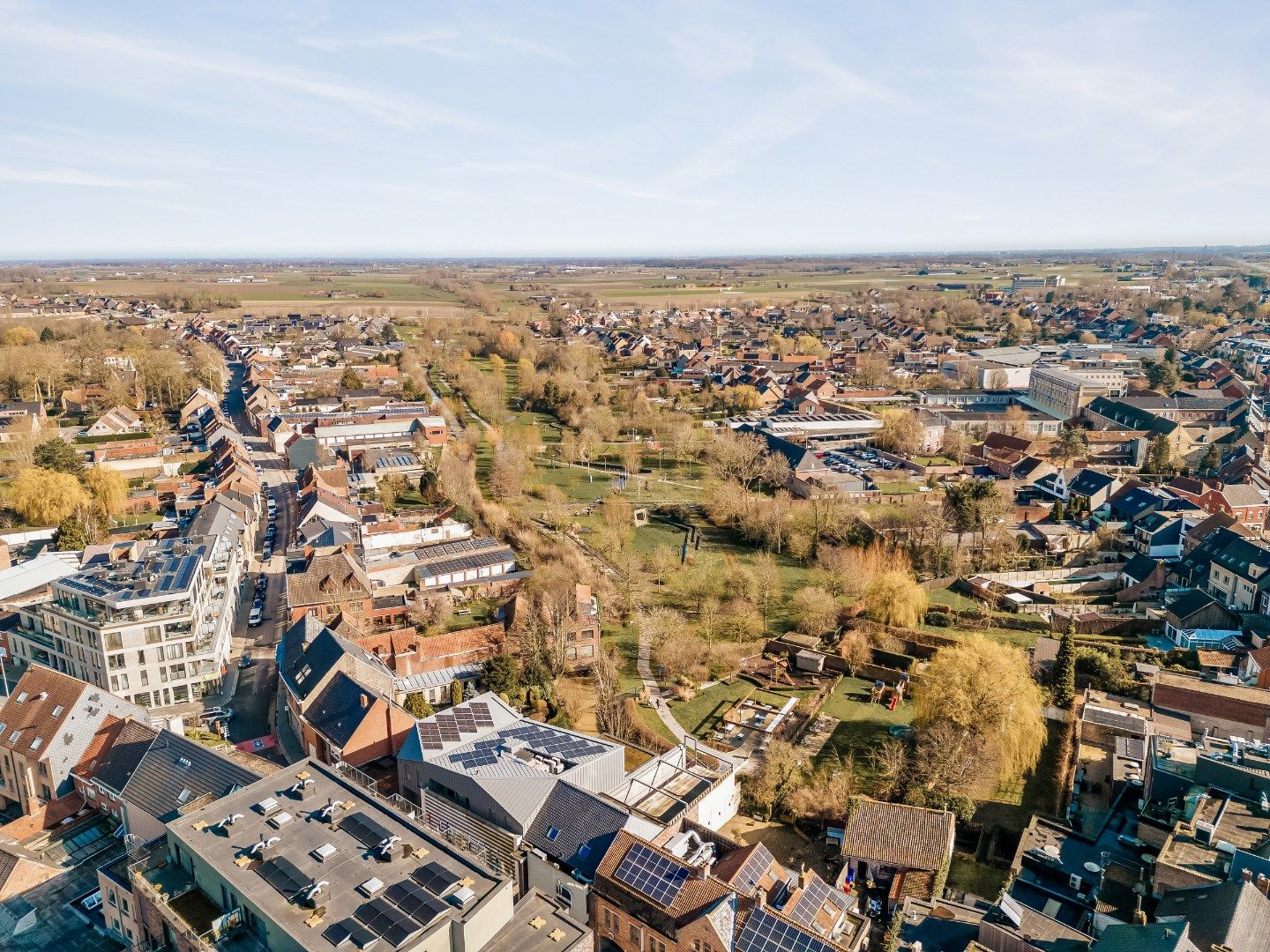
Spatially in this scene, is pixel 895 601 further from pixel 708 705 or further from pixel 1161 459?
pixel 1161 459

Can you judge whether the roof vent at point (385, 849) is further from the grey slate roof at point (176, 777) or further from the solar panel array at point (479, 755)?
the grey slate roof at point (176, 777)

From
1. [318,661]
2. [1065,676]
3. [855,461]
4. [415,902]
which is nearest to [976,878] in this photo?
[1065,676]

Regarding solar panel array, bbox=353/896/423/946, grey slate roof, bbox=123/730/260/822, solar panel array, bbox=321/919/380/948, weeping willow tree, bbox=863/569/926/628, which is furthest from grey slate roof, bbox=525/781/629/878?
weeping willow tree, bbox=863/569/926/628

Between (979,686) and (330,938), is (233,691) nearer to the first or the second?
(330,938)

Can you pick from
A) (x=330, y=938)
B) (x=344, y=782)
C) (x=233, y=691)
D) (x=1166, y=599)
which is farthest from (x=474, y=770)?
(x=1166, y=599)

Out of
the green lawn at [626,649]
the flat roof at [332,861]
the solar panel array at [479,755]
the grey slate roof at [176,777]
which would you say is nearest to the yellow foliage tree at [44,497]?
the grey slate roof at [176,777]

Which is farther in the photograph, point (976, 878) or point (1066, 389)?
point (1066, 389)

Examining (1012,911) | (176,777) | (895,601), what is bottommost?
(895,601)
